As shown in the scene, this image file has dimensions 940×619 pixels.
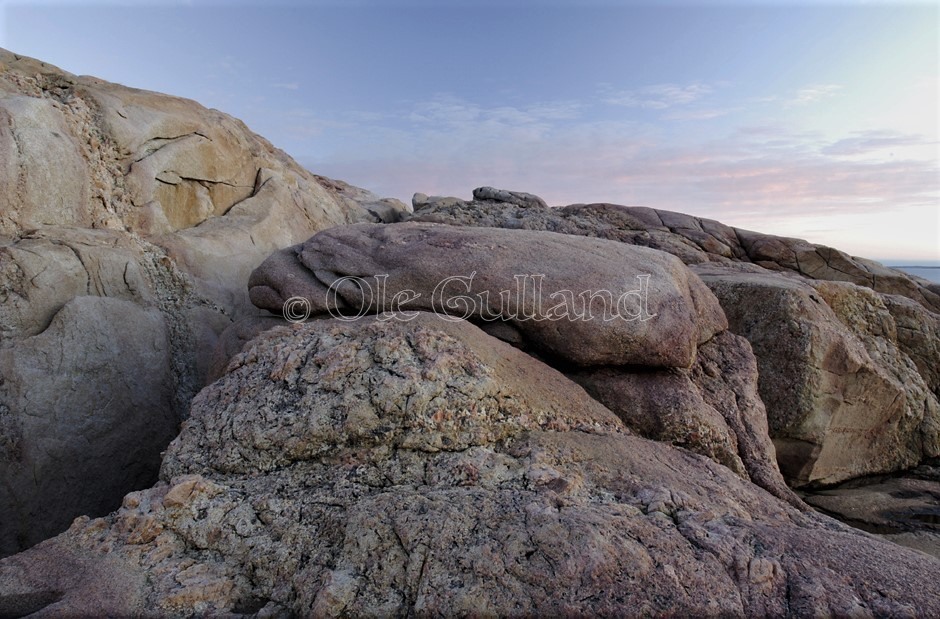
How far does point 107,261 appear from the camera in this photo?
5.15m

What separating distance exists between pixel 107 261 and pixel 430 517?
4036 mm

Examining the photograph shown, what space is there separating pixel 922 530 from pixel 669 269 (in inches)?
120

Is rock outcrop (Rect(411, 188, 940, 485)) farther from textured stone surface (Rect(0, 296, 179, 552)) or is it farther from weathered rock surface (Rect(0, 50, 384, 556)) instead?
textured stone surface (Rect(0, 296, 179, 552))

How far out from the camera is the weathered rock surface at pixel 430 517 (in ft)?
8.04

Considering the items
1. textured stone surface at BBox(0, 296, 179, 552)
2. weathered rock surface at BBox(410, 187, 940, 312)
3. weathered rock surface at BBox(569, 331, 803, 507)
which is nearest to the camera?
weathered rock surface at BBox(569, 331, 803, 507)

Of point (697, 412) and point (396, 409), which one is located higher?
point (396, 409)

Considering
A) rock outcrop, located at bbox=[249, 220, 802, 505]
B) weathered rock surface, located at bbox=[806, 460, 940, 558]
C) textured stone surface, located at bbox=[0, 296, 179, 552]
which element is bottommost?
weathered rock surface, located at bbox=[806, 460, 940, 558]

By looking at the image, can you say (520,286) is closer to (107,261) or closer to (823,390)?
(823,390)

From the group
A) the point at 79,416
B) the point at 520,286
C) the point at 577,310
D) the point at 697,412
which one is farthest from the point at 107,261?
the point at 697,412

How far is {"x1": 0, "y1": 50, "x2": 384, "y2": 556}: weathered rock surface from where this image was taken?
167 inches

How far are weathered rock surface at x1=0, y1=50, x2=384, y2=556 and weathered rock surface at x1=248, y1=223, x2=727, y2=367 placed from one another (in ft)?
3.80

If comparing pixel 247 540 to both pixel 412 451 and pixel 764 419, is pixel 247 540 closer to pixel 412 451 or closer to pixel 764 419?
pixel 412 451

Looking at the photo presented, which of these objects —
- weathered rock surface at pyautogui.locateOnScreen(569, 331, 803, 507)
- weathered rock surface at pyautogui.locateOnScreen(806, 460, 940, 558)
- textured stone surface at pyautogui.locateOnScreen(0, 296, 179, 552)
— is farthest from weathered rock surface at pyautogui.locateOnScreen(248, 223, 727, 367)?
weathered rock surface at pyautogui.locateOnScreen(806, 460, 940, 558)

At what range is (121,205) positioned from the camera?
5910 millimetres
